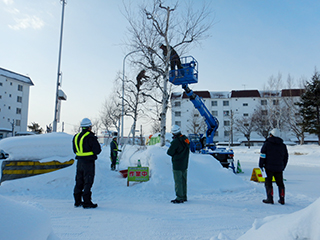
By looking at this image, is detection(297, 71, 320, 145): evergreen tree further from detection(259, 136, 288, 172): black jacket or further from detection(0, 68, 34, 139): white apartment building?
detection(0, 68, 34, 139): white apartment building

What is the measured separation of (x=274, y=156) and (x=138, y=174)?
3817 mm

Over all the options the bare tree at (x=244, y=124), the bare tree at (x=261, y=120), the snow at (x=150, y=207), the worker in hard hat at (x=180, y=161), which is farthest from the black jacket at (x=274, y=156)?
the bare tree at (x=244, y=124)

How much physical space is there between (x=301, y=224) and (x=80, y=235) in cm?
284

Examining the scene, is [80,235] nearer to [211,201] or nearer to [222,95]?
[211,201]

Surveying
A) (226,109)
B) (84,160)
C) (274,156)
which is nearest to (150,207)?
(84,160)

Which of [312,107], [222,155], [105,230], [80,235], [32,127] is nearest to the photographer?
[80,235]

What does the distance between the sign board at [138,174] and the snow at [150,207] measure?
0.64 feet

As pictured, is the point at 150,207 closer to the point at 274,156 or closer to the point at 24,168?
the point at 274,156

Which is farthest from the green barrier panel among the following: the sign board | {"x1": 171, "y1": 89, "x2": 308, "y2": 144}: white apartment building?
{"x1": 171, "y1": 89, "x2": 308, "y2": 144}: white apartment building

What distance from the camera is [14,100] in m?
45.8

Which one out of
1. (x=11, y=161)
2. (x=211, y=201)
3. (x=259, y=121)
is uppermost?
(x=259, y=121)

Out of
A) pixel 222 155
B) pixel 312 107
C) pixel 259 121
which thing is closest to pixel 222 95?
pixel 259 121

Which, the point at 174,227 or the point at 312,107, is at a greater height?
the point at 312,107

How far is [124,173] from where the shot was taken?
878 centimetres
